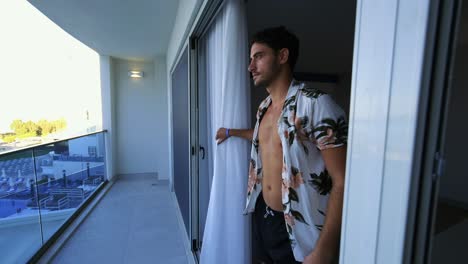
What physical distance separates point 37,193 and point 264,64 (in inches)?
110

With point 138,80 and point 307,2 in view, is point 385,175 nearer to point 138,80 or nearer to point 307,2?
point 307,2

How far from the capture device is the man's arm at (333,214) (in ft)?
2.36

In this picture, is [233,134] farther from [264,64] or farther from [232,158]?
[264,64]

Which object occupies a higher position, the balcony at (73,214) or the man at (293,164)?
the man at (293,164)

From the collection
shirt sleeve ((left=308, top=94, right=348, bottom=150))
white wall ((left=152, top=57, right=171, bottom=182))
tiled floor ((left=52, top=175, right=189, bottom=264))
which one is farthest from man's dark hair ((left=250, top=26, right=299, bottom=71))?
white wall ((left=152, top=57, right=171, bottom=182))

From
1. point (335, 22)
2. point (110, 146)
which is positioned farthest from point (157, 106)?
point (335, 22)

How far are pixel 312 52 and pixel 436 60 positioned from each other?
2988mm

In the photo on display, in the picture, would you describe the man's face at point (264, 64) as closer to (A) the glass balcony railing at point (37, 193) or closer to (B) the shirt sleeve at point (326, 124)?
(B) the shirt sleeve at point (326, 124)

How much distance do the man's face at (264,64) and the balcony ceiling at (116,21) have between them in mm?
2000

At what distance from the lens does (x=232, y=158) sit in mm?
1443

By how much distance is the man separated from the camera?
0.75 m

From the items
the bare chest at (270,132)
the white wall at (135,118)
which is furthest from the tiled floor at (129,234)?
the bare chest at (270,132)

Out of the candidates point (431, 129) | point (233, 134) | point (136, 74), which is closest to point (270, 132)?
point (233, 134)

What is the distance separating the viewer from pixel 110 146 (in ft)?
16.2
